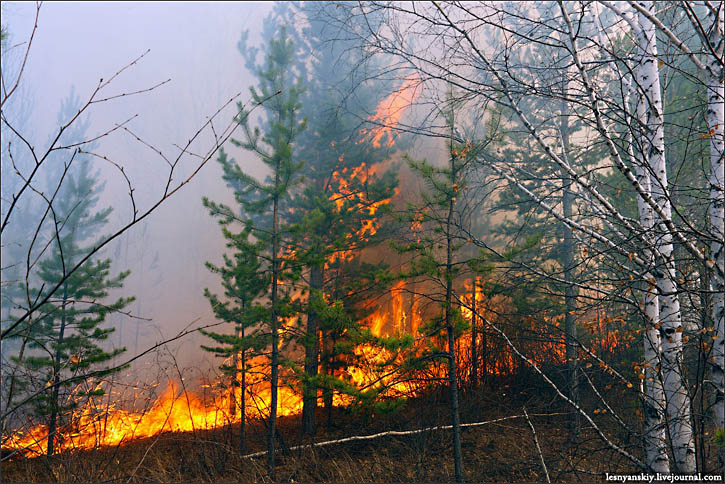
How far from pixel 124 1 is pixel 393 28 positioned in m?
51.0

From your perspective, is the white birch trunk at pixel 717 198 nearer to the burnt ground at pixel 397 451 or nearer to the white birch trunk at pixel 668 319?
the white birch trunk at pixel 668 319

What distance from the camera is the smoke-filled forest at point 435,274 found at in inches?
106

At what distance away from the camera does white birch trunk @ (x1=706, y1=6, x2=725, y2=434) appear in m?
2.43

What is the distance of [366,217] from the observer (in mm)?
11734

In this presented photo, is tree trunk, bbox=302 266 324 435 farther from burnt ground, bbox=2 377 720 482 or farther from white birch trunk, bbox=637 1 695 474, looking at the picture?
white birch trunk, bbox=637 1 695 474

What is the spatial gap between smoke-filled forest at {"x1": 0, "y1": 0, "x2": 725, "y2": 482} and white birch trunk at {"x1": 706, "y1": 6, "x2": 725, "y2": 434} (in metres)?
0.02

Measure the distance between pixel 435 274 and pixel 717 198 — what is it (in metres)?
4.50

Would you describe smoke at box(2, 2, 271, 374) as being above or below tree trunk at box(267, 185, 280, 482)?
above

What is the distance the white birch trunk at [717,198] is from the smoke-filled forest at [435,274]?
0.02 m

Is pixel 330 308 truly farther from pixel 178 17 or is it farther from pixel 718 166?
pixel 178 17

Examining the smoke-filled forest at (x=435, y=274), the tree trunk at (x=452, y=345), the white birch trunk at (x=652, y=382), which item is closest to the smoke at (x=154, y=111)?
the smoke-filled forest at (x=435, y=274)

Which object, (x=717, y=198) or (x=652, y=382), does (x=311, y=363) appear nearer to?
(x=652, y=382)

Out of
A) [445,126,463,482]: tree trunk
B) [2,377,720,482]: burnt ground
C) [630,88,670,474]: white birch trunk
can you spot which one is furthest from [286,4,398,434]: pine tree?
[630,88,670,474]: white birch trunk

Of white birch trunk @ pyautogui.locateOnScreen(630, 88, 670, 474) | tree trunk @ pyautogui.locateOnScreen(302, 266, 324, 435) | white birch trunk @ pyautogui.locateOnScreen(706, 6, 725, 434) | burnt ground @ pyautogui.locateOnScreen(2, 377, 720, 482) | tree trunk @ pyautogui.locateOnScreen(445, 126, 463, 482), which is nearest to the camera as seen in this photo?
white birch trunk @ pyautogui.locateOnScreen(706, 6, 725, 434)
